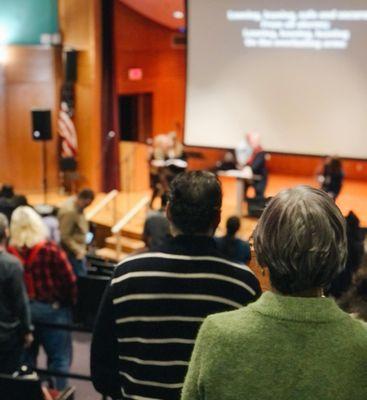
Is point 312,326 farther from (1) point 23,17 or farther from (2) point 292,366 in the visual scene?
(1) point 23,17

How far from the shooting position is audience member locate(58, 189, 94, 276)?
21.0 ft

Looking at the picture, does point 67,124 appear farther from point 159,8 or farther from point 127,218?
point 127,218

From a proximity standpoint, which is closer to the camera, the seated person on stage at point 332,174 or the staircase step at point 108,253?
the seated person on stage at point 332,174

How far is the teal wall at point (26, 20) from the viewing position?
10.9 m

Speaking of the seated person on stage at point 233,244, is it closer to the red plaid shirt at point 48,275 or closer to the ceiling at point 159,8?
the red plaid shirt at point 48,275

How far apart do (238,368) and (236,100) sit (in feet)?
29.2

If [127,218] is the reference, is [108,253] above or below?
below

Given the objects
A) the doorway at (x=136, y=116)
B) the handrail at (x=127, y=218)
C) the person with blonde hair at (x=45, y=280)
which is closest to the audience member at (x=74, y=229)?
the handrail at (x=127, y=218)

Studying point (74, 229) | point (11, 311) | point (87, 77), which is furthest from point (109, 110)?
point (11, 311)

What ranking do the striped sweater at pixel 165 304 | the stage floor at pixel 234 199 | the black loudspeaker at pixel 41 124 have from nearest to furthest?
the striped sweater at pixel 165 304 → the stage floor at pixel 234 199 → the black loudspeaker at pixel 41 124

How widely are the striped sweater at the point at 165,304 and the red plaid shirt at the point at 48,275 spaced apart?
2.53m

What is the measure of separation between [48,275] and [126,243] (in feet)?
16.7

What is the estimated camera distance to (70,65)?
11.0 m

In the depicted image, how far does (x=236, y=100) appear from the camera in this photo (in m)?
9.76
